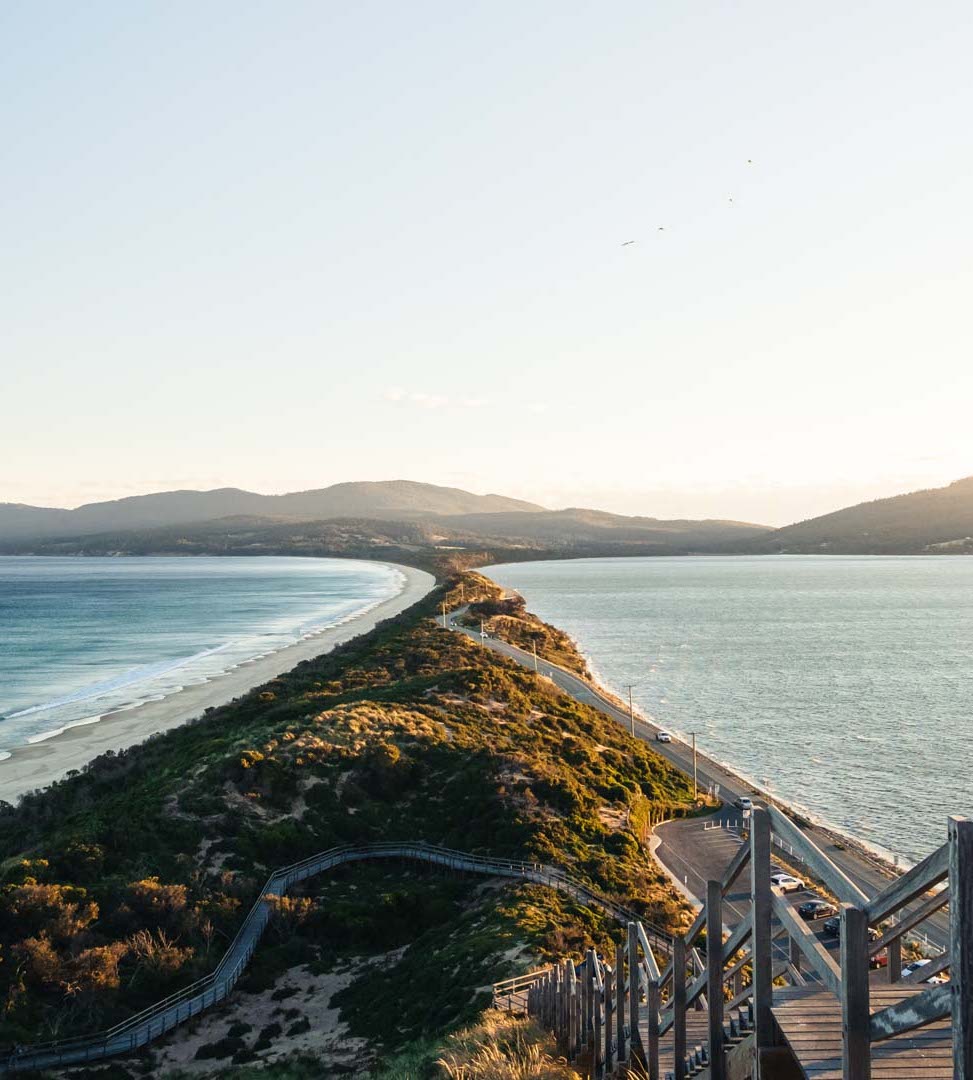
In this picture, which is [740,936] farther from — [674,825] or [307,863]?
[674,825]

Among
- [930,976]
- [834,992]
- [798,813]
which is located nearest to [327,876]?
[798,813]

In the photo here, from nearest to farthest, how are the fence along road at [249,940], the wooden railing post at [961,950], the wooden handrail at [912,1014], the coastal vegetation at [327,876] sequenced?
the wooden railing post at [961,950] → the wooden handrail at [912,1014] → the fence along road at [249,940] → the coastal vegetation at [327,876]

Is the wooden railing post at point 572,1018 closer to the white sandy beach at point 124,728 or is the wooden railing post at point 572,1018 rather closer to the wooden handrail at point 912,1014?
the wooden handrail at point 912,1014

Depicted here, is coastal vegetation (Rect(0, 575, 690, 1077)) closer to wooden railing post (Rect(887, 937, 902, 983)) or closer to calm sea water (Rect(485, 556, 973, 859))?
wooden railing post (Rect(887, 937, 902, 983))

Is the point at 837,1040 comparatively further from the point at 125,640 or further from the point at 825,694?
the point at 125,640

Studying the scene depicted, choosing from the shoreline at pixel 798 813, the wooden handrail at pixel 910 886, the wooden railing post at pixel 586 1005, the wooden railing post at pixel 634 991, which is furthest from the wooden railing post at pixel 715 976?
the shoreline at pixel 798 813

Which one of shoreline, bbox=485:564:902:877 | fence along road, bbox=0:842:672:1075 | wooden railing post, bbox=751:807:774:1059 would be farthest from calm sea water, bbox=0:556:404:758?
wooden railing post, bbox=751:807:774:1059
